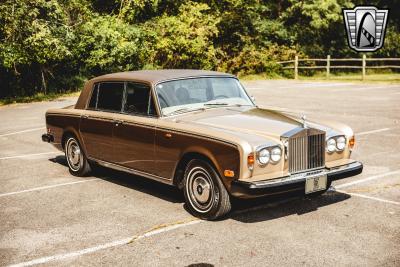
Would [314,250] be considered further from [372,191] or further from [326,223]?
[372,191]

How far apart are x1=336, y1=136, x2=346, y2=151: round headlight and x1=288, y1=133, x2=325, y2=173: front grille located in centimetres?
35

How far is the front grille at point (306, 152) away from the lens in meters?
5.76

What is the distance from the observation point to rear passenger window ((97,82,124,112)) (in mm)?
7375

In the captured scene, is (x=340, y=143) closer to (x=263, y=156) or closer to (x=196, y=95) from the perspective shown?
(x=263, y=156)

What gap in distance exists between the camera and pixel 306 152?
19.3ft

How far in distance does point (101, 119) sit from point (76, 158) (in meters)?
1.15

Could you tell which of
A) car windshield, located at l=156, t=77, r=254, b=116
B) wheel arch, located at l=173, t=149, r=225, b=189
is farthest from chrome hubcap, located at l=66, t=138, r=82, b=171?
wheel arch, located at l=173, t=149, r=225, b=189

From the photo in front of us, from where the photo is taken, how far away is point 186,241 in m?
5.26

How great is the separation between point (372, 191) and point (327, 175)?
1427 mm

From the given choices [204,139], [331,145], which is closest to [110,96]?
[204,139]

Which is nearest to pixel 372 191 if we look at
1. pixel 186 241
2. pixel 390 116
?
pixel 186 241

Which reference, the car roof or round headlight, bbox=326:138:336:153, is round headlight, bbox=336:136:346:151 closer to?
round headlight, bbox=326:138:336:153

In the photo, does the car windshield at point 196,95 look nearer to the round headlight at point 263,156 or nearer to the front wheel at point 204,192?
the front wheel at point 204,192

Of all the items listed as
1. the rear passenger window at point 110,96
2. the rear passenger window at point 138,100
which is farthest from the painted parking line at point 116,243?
the rear passenger window at point 110,96
